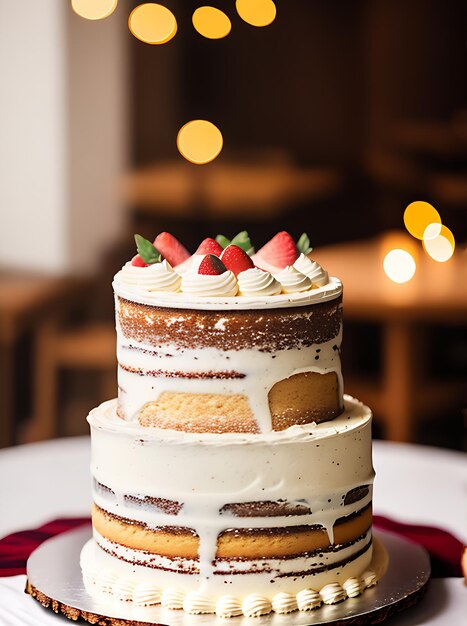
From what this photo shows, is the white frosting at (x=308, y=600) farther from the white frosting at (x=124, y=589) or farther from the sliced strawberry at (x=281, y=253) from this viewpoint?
the sliced strawberry at (x=281, y=253)

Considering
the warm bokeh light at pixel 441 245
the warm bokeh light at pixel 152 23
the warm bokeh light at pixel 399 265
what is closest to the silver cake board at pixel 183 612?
the warm bokeh light at pixel 399 265

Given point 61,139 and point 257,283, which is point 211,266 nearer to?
point 257,283

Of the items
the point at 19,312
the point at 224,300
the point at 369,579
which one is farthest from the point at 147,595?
the point at 19,312

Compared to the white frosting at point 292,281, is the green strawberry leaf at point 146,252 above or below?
above

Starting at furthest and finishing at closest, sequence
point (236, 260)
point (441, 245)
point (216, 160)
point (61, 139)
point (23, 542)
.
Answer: point (216, 160), point (441, 245), point (61, 139), point (23, 542), point (236, 260)

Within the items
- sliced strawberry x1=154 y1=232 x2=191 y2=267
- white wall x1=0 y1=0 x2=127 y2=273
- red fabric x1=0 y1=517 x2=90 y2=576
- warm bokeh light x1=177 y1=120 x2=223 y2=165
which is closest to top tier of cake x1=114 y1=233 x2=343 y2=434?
sliced strawberry x1=154 y1=232 x2=191 y2=267

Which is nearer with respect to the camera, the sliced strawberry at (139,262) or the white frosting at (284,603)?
the white frosting at (284,603)

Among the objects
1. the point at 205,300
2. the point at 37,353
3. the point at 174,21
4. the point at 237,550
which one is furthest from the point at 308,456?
the point at 174,21
